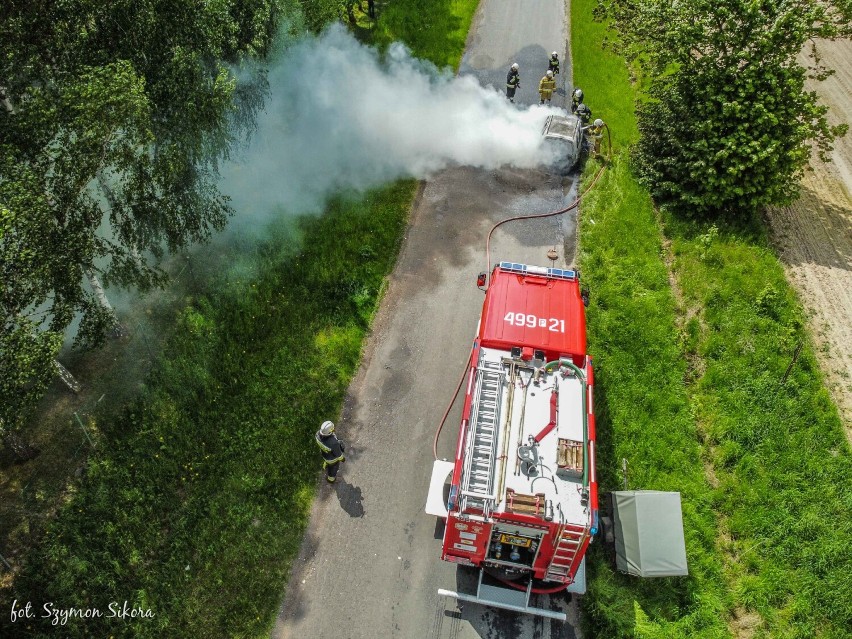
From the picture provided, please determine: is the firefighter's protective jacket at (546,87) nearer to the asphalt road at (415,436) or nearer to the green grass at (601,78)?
the green grass at (601,78)

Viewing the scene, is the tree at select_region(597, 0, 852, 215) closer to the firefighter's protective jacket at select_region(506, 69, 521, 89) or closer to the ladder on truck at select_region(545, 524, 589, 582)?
the firefighter's protective jacket at select_region(506, 69, 521, 89)

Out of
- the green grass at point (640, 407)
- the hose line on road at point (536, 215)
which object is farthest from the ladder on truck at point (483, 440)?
the hose line on road at point (536, 215)

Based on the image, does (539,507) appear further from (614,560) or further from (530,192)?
(530,192)

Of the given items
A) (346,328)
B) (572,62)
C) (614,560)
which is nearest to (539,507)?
(614,560)

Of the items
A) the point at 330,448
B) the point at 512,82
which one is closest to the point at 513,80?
the point at 512,82

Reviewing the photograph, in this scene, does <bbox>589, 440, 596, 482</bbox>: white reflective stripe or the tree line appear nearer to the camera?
the tree line

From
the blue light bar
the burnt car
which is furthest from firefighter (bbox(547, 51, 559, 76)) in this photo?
the blue light bar
